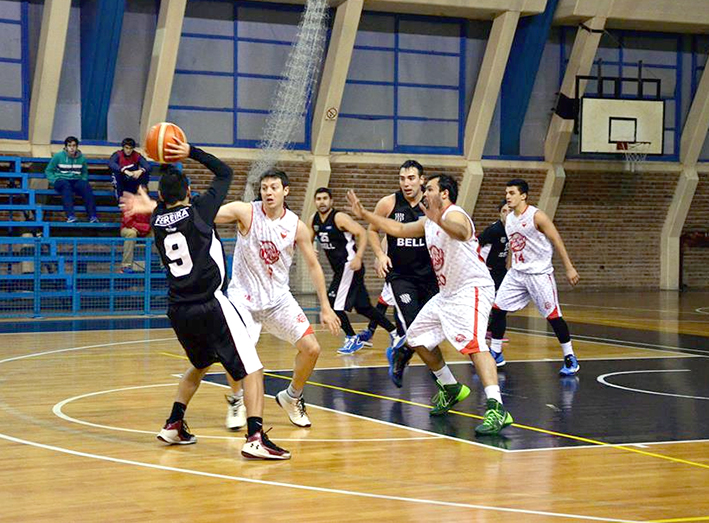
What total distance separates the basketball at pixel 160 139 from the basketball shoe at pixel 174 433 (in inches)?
64.6

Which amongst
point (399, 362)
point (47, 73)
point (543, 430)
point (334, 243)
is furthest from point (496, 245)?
point (47, 73)

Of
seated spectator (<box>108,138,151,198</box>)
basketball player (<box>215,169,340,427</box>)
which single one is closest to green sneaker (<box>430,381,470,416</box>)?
basketball player (<box>215,169,340,427</box>)

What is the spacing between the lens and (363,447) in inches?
286

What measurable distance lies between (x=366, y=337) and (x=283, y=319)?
18.3 feet

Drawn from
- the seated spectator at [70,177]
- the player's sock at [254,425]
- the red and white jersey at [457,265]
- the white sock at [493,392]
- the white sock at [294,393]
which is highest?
the seated spectator at [70,177]

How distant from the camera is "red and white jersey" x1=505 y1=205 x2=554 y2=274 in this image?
11.8 metres

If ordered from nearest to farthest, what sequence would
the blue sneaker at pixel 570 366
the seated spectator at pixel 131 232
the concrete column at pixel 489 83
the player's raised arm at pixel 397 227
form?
the player's raised arm at pixel 397 227 < the blue sneaker at pixel 570 366 < the seated spectator at pixel 131 232 < the concrete column at pixel 489 83

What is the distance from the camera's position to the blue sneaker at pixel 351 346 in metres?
13.1

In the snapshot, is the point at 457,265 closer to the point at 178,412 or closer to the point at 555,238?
the point at 178,412

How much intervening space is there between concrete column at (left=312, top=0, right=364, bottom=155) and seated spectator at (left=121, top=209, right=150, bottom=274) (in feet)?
17.6

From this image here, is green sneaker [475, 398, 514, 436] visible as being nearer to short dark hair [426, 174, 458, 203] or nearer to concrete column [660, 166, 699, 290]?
short dark hair [426, 174, 458, 203]

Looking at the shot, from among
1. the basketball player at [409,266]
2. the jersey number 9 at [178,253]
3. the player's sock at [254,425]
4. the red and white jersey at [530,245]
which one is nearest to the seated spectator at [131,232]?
the red and white jersey at [530,245]

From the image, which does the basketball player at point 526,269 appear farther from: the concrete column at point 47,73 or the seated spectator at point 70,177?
the concrete column at point 47,73

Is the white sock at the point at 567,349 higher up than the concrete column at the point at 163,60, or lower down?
lower down
